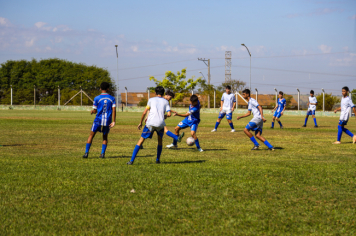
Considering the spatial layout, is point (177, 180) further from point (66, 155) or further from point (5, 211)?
point (66, 155)

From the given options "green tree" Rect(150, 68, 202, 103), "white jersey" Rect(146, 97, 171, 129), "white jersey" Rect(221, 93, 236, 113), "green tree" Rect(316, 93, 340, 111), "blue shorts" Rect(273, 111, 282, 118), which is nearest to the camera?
"white jersey" Rect(146, 97, 171, 129)

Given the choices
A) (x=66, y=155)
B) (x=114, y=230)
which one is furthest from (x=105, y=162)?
(x=114, y=230)

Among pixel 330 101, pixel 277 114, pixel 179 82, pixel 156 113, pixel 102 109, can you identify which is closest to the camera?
pixel 156 113

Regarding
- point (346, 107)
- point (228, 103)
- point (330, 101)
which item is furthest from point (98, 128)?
point (330, 101)

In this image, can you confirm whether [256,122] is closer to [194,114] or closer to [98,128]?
[194,114]

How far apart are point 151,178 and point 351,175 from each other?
363 cm

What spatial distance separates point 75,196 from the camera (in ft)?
17.9

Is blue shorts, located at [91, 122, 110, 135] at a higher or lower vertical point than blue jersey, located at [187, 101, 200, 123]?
lower

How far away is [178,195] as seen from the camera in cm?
554

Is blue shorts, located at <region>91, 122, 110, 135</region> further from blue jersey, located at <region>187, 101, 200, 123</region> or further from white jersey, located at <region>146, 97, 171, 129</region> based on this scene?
blue jersey, located at <region>187, 101, 200, 123</region>

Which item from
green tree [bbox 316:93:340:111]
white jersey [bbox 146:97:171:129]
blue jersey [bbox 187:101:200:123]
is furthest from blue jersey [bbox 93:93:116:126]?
green tree [bbox 316:93:340:111]

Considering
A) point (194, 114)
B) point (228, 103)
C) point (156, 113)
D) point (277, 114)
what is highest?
point (228, 103)

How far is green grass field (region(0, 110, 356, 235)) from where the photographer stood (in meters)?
4.24

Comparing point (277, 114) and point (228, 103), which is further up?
point (228, 103)
